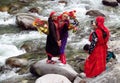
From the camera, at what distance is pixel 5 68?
907 centimetres

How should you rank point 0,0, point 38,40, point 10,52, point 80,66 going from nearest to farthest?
point 80,66 < point 10,52 < point 38,40 < point 0,0

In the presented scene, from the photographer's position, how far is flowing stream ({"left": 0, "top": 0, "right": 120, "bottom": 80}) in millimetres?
10859

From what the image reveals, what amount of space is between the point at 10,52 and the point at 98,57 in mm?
4325

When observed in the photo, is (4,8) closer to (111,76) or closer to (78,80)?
(78,80)

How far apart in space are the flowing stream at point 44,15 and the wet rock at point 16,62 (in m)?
0.27

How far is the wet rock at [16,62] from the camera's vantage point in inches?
357

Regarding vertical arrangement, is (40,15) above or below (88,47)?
below

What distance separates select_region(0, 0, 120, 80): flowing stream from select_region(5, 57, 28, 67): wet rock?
27 cm

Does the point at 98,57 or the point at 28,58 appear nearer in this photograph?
the point at 98,57

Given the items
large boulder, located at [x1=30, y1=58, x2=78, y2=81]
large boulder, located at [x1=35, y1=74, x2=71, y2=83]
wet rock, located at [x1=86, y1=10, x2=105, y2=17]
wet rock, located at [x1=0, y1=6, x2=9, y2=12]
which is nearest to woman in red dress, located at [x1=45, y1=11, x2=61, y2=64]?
large boulder, located at [x1=30, y1=58, x2=78, y2=81]

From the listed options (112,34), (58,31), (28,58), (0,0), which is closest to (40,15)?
(0,0)

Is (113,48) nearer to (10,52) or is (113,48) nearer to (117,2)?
(10,52)

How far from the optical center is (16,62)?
359 inches

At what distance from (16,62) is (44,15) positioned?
227 inches
